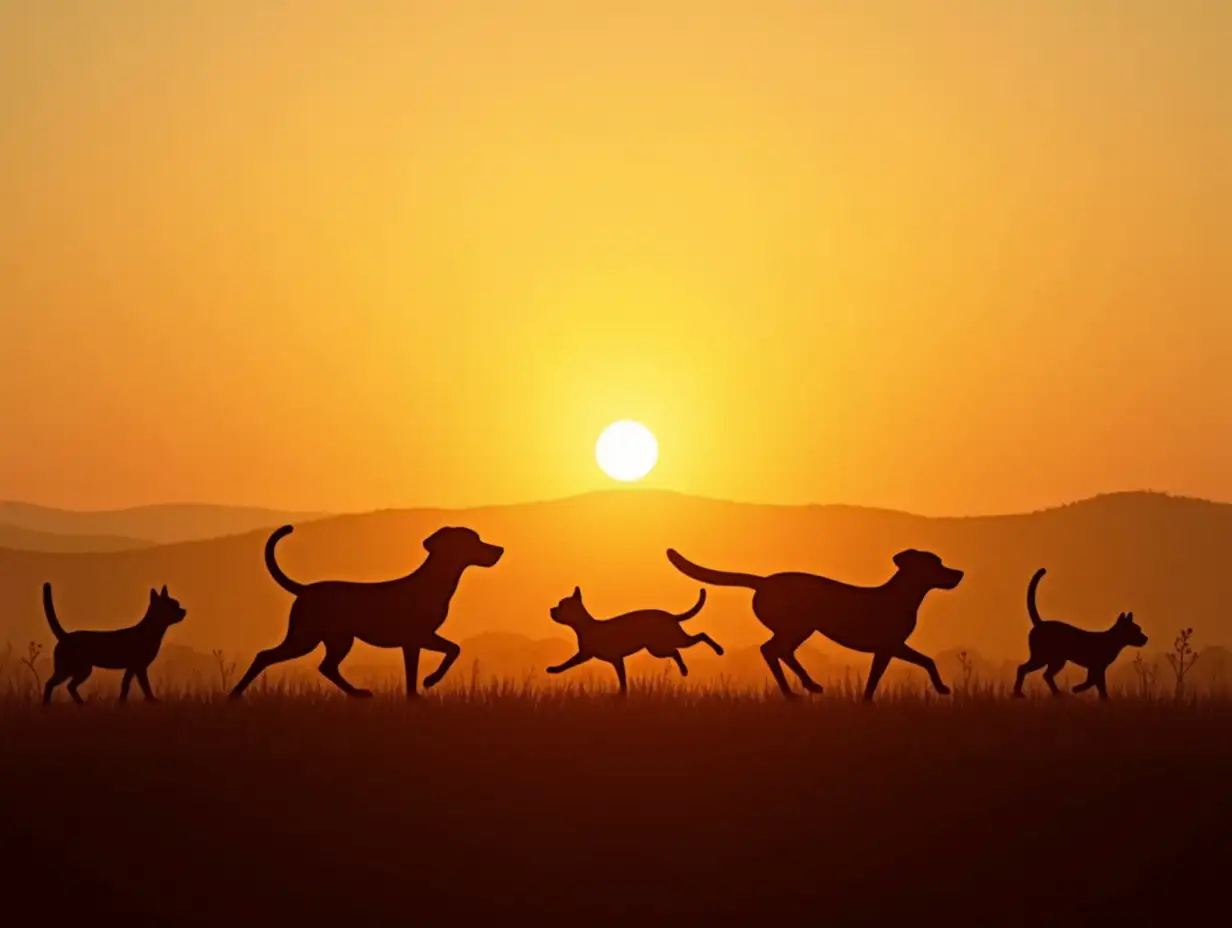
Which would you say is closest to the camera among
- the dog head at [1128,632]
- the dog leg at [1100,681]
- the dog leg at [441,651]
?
the dog leg at [441,651]

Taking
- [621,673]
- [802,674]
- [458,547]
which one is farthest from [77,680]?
[802,674]

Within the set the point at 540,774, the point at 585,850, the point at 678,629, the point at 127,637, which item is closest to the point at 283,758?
the point at 540,774

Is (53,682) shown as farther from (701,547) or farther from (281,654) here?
(701,547)

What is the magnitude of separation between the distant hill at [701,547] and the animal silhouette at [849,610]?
1042 inches

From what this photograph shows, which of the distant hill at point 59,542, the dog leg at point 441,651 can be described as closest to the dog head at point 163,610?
the dog leg at point 441,651

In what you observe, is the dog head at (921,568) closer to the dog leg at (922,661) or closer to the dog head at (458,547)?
the dog leg at (922,661)

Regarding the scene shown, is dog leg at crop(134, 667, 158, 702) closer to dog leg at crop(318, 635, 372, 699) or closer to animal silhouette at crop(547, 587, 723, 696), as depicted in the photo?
dog leg at crop(318, 635, 372, 699)

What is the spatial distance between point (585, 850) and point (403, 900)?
1.08 m

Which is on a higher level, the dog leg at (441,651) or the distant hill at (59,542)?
the distant hill at (59,542)

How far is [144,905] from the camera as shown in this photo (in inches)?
349

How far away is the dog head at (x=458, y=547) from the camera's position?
13430mm

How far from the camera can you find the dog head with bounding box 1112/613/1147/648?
1424cm

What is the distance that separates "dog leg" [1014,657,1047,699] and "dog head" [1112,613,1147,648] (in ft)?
2.30

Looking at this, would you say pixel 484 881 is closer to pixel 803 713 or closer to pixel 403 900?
pixel 403 900
